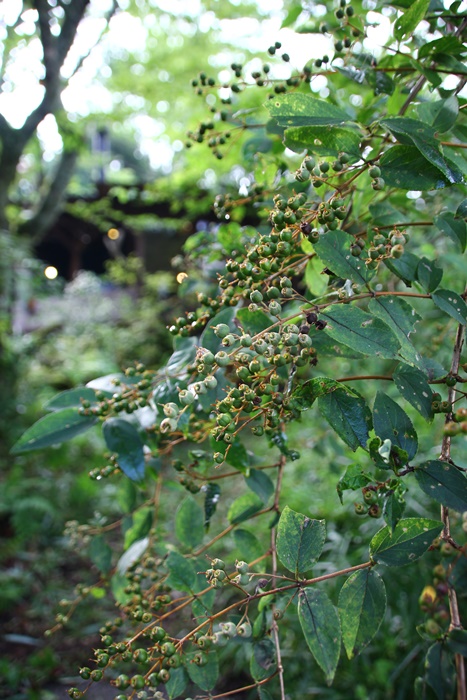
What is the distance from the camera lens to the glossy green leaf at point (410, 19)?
0.56 m

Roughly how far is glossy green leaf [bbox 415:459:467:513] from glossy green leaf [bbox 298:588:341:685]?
14 cm

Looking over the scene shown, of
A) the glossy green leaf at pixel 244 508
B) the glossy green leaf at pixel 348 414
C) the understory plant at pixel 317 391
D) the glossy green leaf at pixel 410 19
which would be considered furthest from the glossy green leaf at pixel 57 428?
the glossy green leaf at pixel 410 19

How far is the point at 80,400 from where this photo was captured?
752 mm

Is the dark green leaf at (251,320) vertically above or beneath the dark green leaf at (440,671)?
above

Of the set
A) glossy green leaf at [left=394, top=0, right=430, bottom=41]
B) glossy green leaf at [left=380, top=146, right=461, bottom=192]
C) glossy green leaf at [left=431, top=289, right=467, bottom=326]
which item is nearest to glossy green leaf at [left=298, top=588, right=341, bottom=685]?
glossy green leaf at [left=431, top=289, right=467, bottom=326]

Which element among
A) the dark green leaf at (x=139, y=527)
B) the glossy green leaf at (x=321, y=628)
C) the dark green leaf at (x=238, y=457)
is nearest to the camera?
the glossy green leaf at (x=321, y=628)

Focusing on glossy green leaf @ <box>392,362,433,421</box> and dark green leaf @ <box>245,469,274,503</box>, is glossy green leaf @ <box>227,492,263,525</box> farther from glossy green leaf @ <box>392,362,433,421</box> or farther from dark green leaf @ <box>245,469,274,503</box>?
glossy green leaf @ <box>392,362,433,421</box>

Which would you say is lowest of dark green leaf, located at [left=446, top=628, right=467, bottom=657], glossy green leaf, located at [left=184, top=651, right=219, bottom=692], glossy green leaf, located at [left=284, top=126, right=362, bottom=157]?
glossy green leaf, located at [left=184, top=651, right=219, bottom=692]

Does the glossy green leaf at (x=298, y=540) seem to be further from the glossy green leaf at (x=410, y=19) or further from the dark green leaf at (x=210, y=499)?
the glossy green leaf at (x=410, y=19)

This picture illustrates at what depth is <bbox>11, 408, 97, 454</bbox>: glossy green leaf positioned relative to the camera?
0.71 meters

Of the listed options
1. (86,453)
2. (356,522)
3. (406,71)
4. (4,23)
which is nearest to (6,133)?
(4,23)

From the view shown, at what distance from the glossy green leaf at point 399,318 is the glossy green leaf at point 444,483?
102 millimetres

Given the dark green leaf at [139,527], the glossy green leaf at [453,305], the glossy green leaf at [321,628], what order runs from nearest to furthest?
the glossy green leaf at [321,628]
the glossy green leaf at [453,305]
the dark green leaf at [139,527]

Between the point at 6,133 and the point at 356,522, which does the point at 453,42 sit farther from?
the point at 6,133
